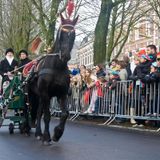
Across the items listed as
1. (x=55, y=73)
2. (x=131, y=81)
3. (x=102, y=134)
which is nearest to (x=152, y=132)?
(x=102, y=134)

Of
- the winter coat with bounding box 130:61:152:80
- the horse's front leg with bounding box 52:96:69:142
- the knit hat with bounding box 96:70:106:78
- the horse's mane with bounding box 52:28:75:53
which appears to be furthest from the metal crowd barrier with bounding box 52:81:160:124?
the horse's mane with bounding box 52:28:75:53

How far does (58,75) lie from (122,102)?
5492 millimetres

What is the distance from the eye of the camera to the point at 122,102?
15586mm

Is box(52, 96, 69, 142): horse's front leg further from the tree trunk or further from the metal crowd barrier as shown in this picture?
the tree trunk

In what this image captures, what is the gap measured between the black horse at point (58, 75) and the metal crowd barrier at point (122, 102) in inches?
147

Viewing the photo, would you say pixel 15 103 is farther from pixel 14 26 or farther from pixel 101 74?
pixel 14 26

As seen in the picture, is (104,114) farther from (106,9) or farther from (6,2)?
(6,2)

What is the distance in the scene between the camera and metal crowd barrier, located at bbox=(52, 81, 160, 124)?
1384cm

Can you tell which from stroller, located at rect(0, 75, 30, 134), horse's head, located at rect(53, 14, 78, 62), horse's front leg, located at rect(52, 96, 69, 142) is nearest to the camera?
horse's head, located at rect(53, 14, 78, 62)

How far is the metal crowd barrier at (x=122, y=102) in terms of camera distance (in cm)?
1384

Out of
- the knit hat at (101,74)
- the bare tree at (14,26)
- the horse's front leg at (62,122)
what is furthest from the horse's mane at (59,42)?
the bare tree at (14,26)

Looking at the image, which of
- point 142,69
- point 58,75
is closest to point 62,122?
point 58,75

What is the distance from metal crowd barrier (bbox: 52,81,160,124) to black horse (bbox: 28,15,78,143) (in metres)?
3.73

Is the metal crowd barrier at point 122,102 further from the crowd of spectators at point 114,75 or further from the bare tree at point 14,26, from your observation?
the bare tree at point 14,26
